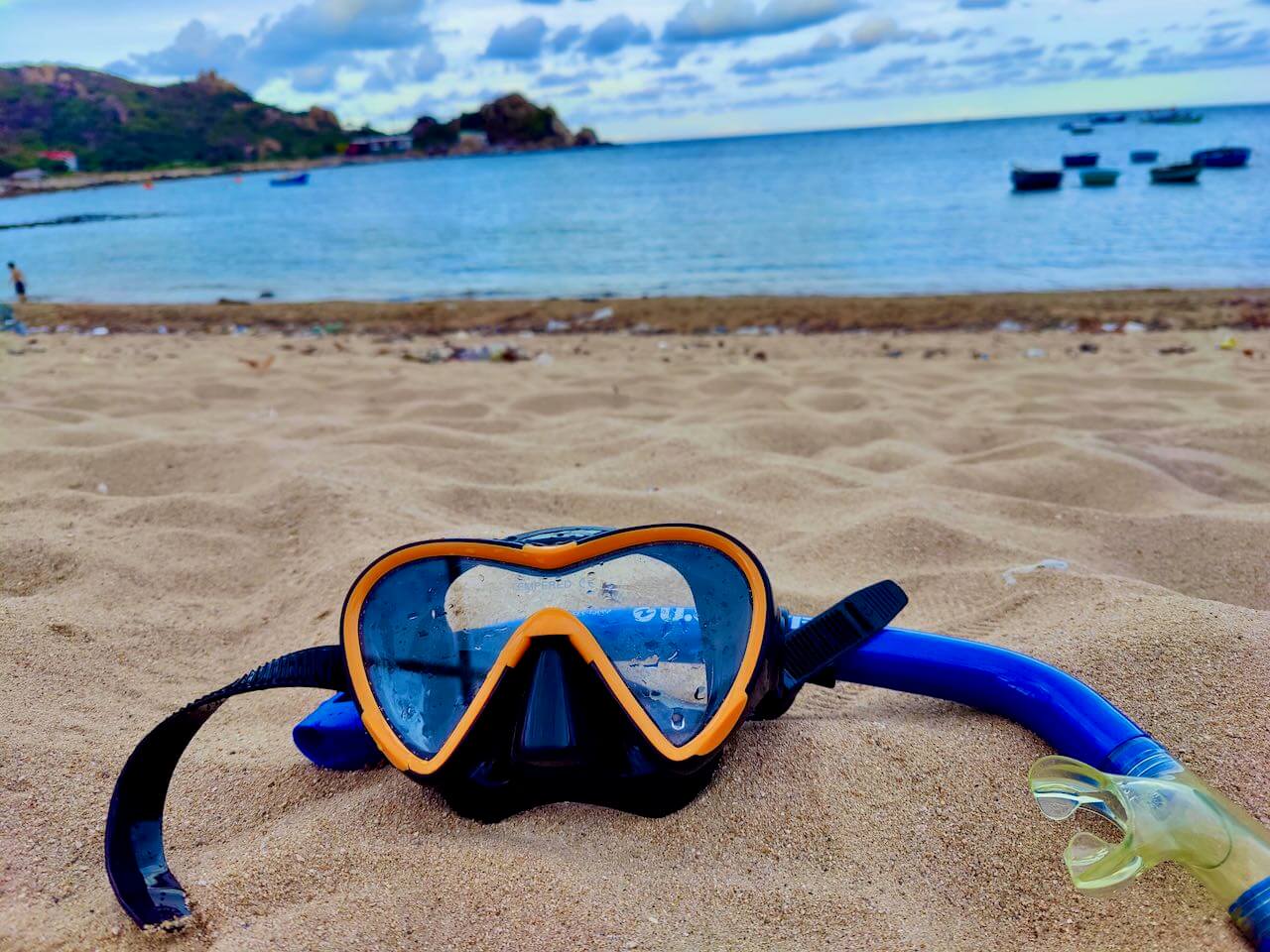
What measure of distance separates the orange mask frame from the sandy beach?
175 mm

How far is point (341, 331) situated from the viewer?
916 centimetres

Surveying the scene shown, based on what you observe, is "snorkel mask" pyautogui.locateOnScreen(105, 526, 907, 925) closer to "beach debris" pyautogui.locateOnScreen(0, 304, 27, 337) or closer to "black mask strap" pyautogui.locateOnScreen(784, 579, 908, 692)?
"black mask strap" pyautogui.locateOnScreen(784, 579, 908, 692)

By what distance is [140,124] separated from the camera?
49906 mm

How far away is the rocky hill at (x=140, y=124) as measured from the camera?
21.0 m

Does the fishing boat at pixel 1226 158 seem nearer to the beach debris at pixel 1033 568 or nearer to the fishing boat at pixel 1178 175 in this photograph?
the fishing boat at pixel 1178 175

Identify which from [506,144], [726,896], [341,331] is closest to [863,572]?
[726,896]

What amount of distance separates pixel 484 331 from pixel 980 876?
8.24 metres

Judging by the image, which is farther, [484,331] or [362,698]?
[484,331]

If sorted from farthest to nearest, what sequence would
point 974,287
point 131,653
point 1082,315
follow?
point 974,287 → point 1082,315 → point 131,653

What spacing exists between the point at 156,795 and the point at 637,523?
1739 mm

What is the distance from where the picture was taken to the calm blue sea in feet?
40.9

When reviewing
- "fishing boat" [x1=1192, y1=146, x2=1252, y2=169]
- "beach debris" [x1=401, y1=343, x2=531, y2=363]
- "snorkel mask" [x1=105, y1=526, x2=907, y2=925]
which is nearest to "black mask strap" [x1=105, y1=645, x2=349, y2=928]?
"snorkel mask" [x1=105, y1=526, x2=907, y2=925]

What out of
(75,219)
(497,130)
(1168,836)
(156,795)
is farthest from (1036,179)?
(497,130)

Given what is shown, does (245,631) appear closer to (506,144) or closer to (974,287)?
(974,287)
